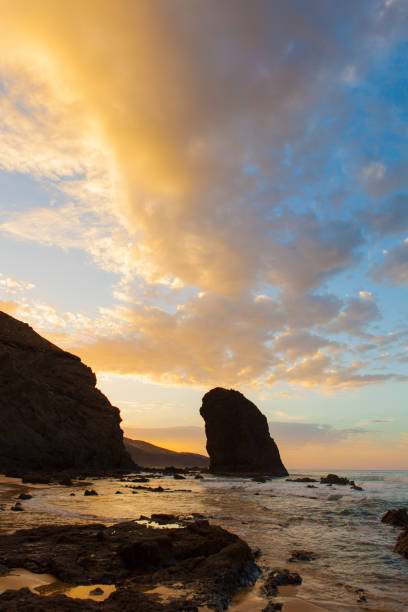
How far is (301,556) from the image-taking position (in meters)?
10.4

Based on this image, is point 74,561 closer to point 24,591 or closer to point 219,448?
point 24,591

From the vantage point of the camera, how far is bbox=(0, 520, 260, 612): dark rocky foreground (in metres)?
5.62

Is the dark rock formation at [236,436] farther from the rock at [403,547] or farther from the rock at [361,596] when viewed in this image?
the rock at [361,596]

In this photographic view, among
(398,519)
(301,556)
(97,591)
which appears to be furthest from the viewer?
(398,519)

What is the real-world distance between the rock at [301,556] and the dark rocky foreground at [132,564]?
2.09 metres

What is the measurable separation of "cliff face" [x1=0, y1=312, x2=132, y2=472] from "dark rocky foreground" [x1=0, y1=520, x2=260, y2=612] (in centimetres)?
3943

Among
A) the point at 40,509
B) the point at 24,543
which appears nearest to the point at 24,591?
the point at 24,543

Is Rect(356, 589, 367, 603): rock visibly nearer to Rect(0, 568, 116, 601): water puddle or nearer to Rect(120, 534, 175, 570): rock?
Rect(120, 534, 175, 570): rock

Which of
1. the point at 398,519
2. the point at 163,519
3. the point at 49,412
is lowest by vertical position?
the point at 163,519

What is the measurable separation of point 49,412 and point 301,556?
1891 inches

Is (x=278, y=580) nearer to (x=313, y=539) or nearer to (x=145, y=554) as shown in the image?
(x=145, y=554)

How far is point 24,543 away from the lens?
28.5ft

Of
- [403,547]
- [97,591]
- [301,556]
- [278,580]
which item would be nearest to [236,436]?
[403,547]

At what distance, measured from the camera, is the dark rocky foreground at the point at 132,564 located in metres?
5.62
